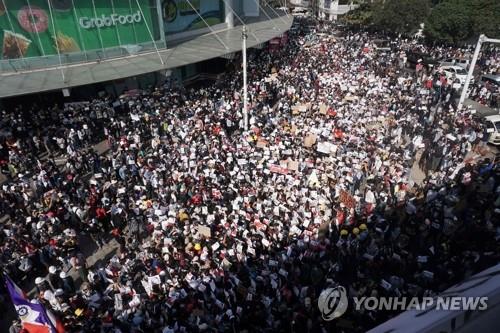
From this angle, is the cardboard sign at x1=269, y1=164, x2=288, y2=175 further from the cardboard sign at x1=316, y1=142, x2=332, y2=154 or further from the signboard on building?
the signboard on building

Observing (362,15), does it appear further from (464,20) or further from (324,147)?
(324,147)

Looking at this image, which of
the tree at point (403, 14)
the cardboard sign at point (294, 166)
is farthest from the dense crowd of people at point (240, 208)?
the tree at point (403, 14)

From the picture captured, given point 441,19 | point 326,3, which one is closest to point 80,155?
point 441,19

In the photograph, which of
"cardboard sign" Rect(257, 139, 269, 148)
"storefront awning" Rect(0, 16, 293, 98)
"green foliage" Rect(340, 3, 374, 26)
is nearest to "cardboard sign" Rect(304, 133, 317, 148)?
"cardboard sign" Rect(257, 139, 269, 148)

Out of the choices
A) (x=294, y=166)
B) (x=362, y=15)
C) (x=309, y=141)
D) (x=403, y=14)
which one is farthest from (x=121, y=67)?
(x=362, y=15)

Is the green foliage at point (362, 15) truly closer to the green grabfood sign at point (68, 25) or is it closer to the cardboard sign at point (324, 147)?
the green grabfood sign at point (68, 25)

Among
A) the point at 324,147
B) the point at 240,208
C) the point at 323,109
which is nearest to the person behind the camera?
the point at 240,208
